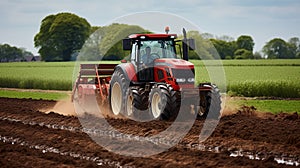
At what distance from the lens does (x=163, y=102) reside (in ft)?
39.8

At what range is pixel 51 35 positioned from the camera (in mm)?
71750

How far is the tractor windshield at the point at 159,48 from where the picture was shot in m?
13.5

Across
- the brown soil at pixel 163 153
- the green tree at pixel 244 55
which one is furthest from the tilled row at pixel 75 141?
the green tree at pixel 244 55

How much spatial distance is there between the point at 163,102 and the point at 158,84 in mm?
592

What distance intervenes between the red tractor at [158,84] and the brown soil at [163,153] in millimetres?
425

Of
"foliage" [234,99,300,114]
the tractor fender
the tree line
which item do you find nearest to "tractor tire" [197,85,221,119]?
the tractor fender

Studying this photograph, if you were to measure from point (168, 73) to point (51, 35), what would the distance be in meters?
61.0

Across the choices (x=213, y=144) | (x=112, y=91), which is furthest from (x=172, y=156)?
(x=112, y=91)

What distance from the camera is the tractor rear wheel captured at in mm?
13703

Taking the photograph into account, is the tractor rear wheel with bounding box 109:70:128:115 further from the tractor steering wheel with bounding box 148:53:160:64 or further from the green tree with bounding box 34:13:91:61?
the green tree with bounding box 34:13:91:61

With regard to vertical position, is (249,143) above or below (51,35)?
below

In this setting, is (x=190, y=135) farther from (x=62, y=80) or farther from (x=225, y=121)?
(x=62, y=80)

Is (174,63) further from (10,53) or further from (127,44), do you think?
(10,53)

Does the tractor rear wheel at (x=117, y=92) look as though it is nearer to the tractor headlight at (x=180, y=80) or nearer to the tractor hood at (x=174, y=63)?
the tractor hood at (x=174, y=63)
